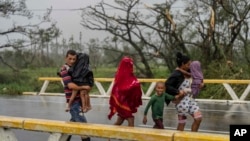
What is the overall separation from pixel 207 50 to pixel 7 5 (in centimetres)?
1282

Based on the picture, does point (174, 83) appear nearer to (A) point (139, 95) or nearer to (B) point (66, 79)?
(A) point (139, 95)

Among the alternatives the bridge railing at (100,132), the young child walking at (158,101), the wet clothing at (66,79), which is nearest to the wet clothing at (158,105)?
the young child walking at (158,101)

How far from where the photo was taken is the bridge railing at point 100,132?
509cm

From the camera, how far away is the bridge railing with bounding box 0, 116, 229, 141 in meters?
5.09

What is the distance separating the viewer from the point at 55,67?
31328 millimetres

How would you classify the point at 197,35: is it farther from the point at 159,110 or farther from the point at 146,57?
the point at 159,110

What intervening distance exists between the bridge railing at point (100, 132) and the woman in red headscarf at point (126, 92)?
186 centimetres

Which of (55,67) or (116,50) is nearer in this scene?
(116,50)

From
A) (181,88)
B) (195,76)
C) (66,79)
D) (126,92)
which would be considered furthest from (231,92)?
(66,79)

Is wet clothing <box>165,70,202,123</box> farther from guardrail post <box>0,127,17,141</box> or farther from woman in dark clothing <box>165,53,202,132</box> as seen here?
guardrail post <box>0,127,17,141</box>

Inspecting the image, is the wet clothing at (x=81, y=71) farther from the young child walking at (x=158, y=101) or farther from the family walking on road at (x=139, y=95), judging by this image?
the young child walking at (x=158, y=101)

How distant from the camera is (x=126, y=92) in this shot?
7.73m

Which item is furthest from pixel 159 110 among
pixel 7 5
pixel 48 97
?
pixel 7 5

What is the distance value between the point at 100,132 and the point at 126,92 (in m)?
2.14
